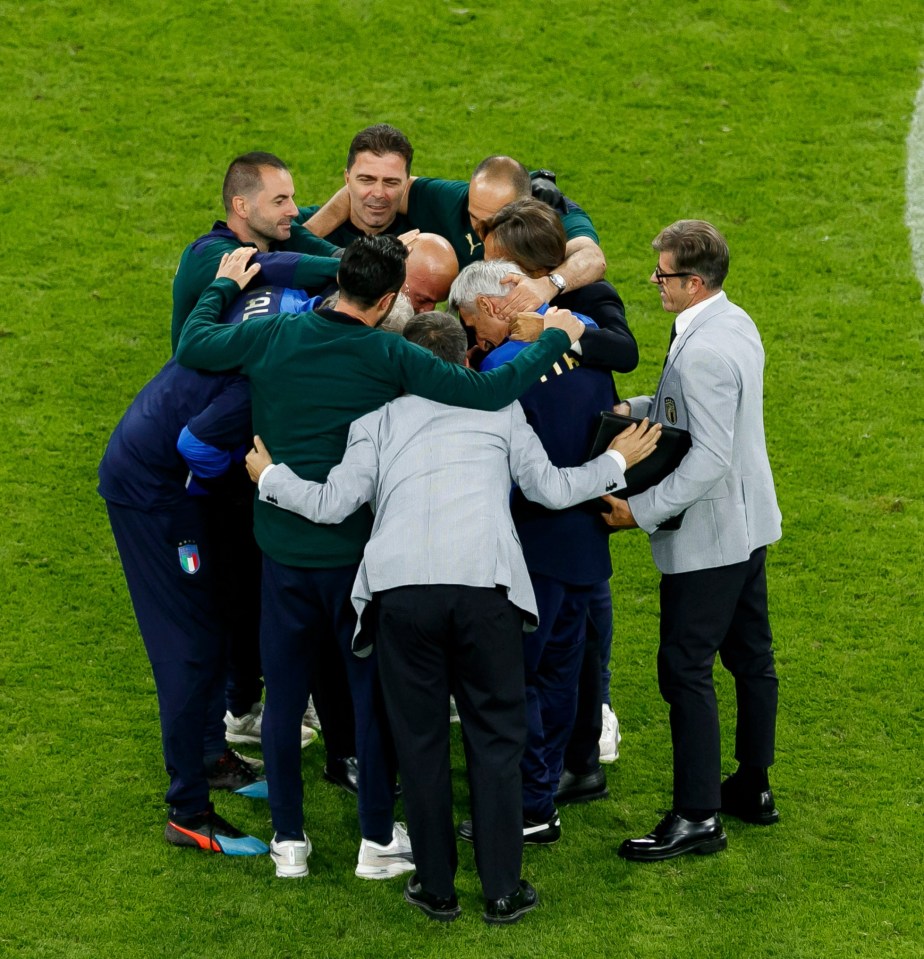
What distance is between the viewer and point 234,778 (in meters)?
5.26

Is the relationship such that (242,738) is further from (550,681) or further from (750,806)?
(750,806)

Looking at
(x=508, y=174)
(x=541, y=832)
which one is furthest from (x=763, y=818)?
(x=508, y=174)

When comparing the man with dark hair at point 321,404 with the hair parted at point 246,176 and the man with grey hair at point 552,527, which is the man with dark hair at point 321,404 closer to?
the man with grey hair at point 552,527

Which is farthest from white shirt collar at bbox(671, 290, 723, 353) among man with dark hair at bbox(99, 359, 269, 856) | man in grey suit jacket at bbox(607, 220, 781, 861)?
man with dark hair at bbox(99, 359, 269, 856)

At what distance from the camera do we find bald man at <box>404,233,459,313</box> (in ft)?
16.0

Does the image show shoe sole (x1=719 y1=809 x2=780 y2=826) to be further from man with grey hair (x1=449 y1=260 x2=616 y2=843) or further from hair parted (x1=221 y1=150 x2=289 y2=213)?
hair parted (x1=221 y1=150 x2=289 y2=213)

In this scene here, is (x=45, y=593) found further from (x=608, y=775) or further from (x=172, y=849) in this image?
(x=608, y=775)

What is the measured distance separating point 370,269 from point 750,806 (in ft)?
7.86

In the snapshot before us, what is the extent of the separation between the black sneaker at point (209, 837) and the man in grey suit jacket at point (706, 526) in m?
1.32

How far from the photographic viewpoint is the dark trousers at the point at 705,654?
4.70 meters

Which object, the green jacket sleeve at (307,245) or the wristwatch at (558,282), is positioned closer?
the wristwatch at (558,282)

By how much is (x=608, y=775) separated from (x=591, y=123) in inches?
237

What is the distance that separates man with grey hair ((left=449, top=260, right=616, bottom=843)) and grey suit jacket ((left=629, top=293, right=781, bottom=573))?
22 centimetres

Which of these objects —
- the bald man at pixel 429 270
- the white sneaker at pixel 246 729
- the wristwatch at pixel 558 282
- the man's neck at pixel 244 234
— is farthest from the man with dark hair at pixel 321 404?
the white sneaker at pixel 246 729
